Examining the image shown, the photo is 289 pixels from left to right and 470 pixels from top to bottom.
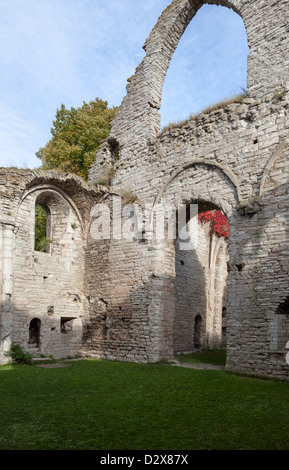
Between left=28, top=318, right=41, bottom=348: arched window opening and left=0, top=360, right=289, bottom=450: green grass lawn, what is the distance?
2430mm

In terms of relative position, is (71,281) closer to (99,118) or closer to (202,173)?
(202,173)

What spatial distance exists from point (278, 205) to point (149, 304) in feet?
13.2

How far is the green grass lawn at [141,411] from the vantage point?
159 inches

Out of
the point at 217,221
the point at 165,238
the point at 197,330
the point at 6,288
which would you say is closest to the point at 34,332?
→ the point at 6,288

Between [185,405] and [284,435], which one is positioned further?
[185,405]

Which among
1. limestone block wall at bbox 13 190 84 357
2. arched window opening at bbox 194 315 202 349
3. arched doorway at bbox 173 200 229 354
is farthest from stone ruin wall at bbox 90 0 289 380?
arched window opening at bbox 194 315 202 349

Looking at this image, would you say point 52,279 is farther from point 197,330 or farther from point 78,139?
point 78,139

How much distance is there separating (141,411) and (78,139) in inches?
617

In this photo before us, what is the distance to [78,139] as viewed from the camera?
19.0m

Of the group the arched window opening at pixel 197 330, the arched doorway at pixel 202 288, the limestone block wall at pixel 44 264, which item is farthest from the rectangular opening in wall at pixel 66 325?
the arched window opening at pixel 197 330

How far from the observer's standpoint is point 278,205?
7.96m

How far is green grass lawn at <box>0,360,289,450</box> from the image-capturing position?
13.3 feet

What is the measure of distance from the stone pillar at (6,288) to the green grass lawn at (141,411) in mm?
1266

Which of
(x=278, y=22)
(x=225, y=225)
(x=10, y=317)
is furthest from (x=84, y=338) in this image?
(x=278, y=22)
